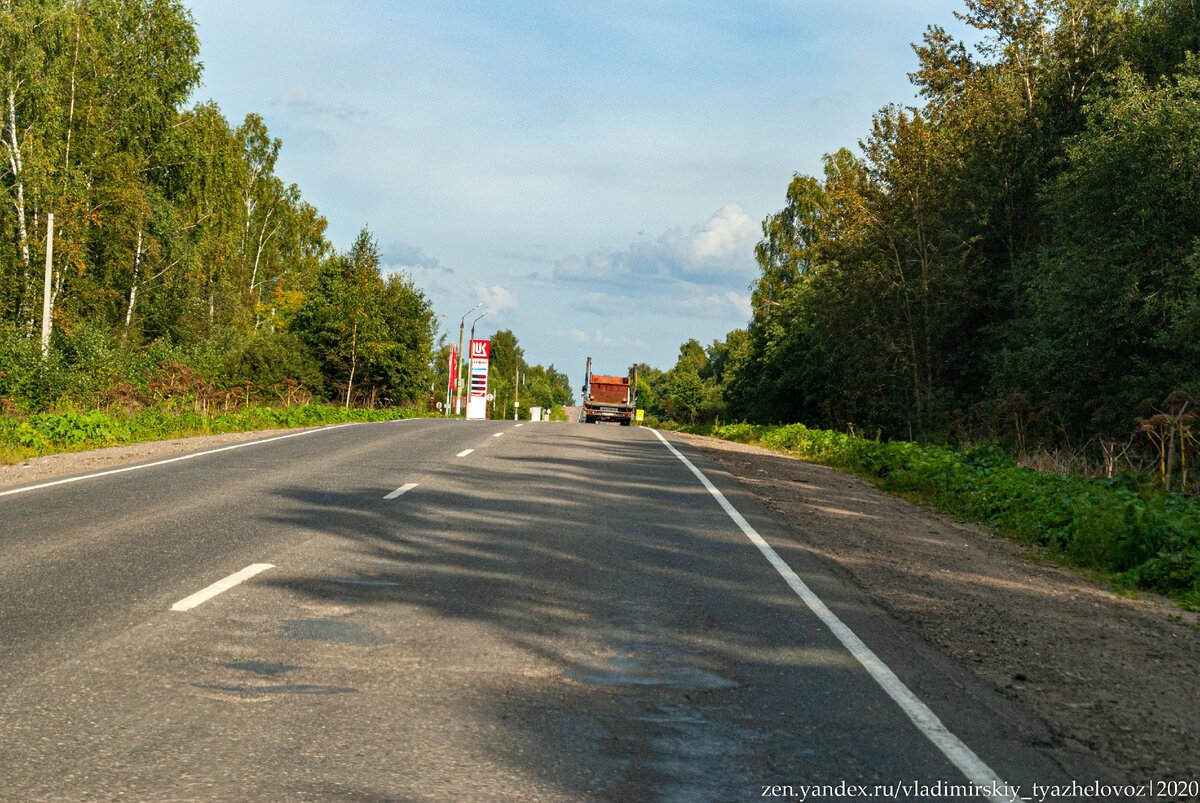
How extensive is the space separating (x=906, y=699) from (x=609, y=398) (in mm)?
56761

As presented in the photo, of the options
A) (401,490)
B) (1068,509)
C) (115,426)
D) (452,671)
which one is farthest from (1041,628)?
(115,426)

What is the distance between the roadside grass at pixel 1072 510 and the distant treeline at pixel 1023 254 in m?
2.40

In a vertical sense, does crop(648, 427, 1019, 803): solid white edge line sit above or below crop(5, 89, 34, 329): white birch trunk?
below

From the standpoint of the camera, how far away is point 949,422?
36125 millimetres

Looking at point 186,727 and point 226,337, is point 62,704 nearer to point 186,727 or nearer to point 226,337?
point 186,727

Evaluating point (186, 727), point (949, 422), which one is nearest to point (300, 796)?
point (186, 727)

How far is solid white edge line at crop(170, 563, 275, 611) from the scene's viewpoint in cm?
676

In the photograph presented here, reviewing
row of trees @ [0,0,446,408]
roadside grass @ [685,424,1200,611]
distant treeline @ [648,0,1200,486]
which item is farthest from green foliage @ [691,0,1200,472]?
row of trees @ [0,0,446,408]

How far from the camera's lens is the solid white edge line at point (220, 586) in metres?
6.76

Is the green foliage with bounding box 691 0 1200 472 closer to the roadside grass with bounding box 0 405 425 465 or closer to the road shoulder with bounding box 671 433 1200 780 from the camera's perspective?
the road shoulder with bounding box 671 433 1200 780

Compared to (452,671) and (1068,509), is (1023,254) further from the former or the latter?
(452,671)

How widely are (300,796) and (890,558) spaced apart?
7.44m

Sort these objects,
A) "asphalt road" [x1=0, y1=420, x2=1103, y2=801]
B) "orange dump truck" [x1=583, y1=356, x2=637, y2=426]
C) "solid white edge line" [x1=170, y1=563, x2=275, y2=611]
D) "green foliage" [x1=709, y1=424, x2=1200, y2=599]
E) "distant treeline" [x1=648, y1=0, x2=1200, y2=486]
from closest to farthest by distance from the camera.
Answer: "asphalt road" [x1=0, y1=420, x2=1103, y2=801] < "solid white edge line" [x1=170, y1=563, x2=275, y2=611] < "green foliage" [x1=709, y1=424, x2=1200, y2=599] < "distant treeline" [x1=648, y1=0, x2=1200, y2=486] < "orange dump truck" [x1=583, y1=356, x2=637, y2=426]

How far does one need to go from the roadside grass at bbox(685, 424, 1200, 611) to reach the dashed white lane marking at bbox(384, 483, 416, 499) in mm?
7197
